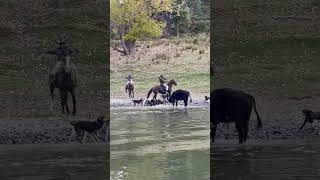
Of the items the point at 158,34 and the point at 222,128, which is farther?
the point at 158,34

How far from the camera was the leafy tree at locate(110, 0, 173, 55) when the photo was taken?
119ft

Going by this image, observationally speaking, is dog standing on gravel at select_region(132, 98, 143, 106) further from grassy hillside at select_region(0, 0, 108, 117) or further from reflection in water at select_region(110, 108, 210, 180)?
grassy hillside at select_region(0, 0, 108, 117)

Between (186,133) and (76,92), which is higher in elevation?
(76,92)

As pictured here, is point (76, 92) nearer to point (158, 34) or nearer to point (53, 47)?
point (53, 47)

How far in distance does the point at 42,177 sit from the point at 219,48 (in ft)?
28.5

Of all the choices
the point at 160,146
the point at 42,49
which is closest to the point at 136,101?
the point at 42,49

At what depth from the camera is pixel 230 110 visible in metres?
14.8

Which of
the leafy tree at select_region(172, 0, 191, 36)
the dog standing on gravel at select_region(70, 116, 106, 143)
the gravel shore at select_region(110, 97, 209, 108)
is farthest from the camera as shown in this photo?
the leafy tree at select_region(172, 0, 191, 36)

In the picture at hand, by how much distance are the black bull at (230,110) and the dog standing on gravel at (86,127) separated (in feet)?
8.09

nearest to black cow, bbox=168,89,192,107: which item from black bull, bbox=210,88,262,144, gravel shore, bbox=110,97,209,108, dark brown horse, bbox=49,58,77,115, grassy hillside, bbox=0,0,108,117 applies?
gravel shore, bbox=110,97,209,108

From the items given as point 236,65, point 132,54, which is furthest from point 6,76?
point 132,54

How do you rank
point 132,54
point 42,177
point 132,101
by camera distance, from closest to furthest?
point 42,177
point 132,101
point 132,54

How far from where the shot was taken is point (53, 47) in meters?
15.5

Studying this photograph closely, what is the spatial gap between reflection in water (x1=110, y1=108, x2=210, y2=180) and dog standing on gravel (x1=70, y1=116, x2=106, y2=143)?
1.40 feet
